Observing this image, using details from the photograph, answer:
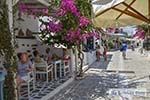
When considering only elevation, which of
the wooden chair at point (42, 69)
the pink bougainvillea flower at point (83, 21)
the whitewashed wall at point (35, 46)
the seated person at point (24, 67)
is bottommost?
the wooden chair at point (42, 69)

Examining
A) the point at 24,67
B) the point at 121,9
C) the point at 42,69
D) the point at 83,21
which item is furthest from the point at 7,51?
the point at 83,21

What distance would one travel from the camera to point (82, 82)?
13.8 metres

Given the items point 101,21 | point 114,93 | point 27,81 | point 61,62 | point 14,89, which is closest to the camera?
point 14,89

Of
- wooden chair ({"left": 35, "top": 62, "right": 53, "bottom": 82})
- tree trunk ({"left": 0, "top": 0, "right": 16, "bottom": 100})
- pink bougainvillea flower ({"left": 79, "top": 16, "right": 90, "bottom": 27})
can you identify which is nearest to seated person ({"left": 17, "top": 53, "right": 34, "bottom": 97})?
wooden chair ({"left": 35, "top": 62, "right": 53, "bottom": 82})

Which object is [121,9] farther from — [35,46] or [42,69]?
[35,46]

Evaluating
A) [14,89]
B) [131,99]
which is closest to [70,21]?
[131,99]

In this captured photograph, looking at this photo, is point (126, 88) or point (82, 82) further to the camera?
point (82, 82)

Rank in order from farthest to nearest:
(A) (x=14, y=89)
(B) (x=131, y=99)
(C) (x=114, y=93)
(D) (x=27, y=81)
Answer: (C) (x=114, y=93) < (B) (x=131, y=99) < (D) (x=27, y=81) < (A) (x=14, y=89)

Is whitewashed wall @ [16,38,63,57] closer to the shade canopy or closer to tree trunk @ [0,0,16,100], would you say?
the shade canopy

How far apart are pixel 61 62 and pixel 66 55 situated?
82 centimetres

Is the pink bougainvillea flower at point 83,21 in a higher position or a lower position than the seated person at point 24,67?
higher

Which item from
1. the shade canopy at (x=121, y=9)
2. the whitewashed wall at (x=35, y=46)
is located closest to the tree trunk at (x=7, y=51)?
the shade canopy at (x=121, y=9)

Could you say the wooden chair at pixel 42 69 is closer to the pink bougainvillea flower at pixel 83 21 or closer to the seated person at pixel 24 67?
the seated person at pixel 24 67

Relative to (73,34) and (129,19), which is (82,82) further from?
(129,19)
